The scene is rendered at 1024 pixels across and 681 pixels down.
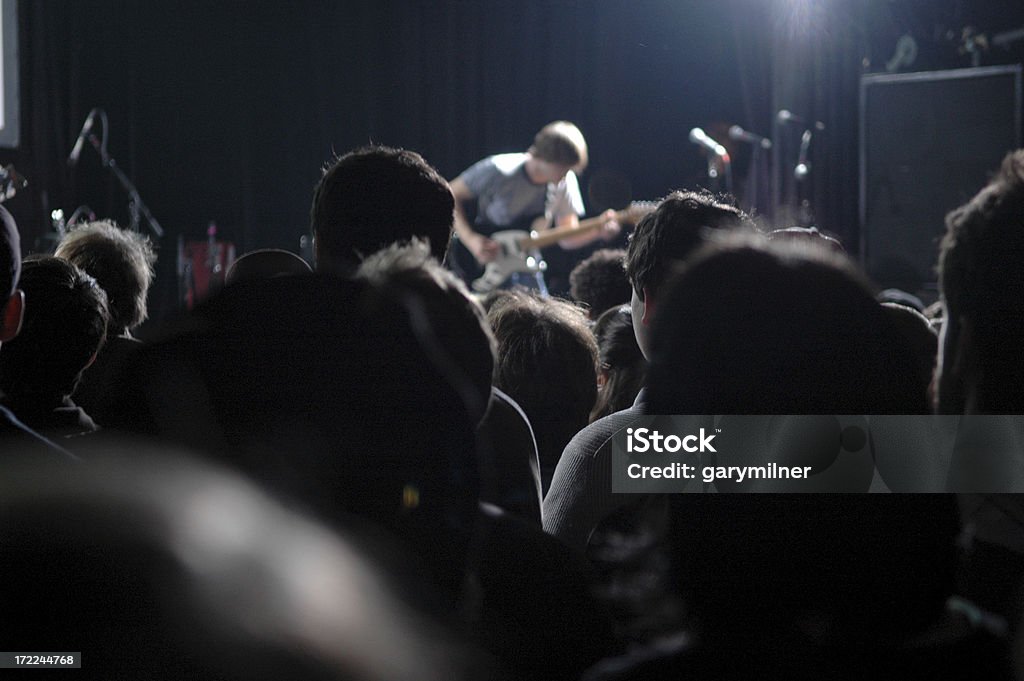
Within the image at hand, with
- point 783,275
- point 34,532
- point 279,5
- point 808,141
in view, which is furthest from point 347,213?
point 279,5

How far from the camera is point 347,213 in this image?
4.08 ft

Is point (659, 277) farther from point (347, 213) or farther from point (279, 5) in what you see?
point (279, 5)

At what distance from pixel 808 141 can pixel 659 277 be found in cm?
477

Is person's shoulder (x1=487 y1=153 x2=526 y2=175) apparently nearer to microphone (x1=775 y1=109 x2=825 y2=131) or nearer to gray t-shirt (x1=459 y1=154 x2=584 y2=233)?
gray t-shirt (x1=459 y1=154 x2=584 y2=233)

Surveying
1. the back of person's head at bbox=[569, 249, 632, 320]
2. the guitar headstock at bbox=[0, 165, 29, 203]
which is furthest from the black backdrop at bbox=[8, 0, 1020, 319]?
the back of person's head at bbox=[569, 249, 632, 320]

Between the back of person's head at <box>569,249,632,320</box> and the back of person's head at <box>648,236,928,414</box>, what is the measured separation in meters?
1.68

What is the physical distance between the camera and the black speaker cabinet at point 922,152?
16.2 ft

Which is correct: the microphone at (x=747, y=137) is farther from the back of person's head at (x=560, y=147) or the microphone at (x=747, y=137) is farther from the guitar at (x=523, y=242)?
the back of person's head at (x=560, y=147)

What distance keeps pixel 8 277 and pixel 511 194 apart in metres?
4.19

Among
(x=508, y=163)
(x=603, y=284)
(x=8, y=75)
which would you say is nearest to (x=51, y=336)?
(x=603, y=284)

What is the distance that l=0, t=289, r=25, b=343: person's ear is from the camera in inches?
39.7

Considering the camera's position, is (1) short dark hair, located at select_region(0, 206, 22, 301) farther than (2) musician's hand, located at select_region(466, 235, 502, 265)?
No

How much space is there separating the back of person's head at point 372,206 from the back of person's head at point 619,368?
16.4 inches

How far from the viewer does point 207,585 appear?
0.72 m
